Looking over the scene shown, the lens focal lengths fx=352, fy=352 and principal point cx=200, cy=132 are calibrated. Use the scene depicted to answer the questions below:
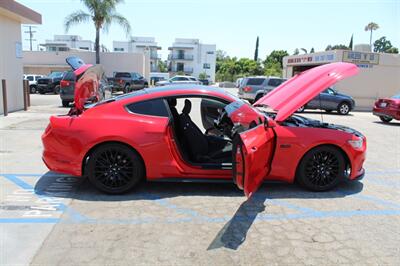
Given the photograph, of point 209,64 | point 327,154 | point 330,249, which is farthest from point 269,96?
point 209,64

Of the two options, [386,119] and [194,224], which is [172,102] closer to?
[194,224]

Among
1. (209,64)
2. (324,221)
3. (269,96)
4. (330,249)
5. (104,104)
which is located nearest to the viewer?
(330,249)

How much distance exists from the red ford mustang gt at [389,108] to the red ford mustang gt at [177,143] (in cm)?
1027

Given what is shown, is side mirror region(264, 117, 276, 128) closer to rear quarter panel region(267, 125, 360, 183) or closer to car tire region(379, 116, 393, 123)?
rear quarter panel region(267, 125, 360, 183)

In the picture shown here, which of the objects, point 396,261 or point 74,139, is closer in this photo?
point 396,261

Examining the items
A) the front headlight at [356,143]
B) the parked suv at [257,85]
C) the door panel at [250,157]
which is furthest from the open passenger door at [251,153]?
the parked suv at [257,85]

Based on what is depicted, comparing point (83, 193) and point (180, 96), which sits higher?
point (180, 96)

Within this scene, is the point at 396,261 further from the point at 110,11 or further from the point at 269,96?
the point at 110,11

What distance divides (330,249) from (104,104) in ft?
11.3

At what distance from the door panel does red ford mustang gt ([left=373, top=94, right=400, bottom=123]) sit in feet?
39.1

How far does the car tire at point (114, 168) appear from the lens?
15.6 ft

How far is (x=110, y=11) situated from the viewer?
30.1m

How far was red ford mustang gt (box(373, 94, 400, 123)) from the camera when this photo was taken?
14005 millimetres

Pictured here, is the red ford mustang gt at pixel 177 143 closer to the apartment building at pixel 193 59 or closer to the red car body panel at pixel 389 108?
the red car body panel at pixel 389 108
